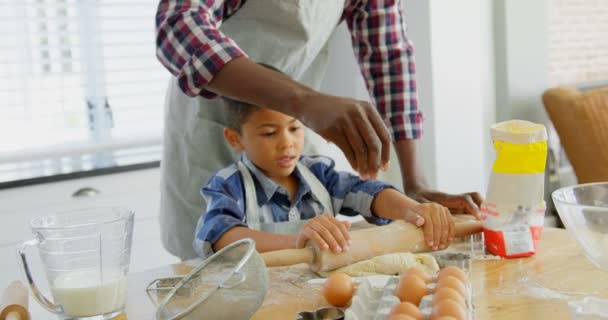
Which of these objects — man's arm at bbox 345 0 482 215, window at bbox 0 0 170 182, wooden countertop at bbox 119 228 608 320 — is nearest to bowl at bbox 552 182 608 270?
wooden countertop at bbox 119 228 608 320

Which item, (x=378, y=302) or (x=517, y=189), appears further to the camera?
(x=517, y=189)

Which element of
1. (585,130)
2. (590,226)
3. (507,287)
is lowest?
(585,130)

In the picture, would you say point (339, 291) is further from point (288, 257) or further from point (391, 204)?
point (391, 204)

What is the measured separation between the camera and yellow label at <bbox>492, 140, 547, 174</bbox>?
1.23 metres

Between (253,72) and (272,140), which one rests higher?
(253,72)

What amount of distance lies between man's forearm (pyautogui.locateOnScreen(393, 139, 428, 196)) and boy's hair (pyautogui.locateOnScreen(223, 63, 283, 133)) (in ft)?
1.16

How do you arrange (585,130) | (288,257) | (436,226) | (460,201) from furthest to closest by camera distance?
(585,130) → (460,201) → (436,226) → (288,257)

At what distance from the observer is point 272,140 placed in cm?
159

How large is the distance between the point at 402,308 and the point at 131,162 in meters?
2.31

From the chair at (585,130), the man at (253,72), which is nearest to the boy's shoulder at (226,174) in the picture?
the man at (253,72)

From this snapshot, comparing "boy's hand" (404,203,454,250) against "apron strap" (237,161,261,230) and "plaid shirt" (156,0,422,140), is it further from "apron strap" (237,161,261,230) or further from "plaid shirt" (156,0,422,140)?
"plaid shirt" (156,0,422,140)

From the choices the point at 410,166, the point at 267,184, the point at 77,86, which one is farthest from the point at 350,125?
the point at 77,86

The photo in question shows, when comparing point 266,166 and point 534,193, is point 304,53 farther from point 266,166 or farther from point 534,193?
point 534,193

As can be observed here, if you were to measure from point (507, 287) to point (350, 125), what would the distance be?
0.31 meters
